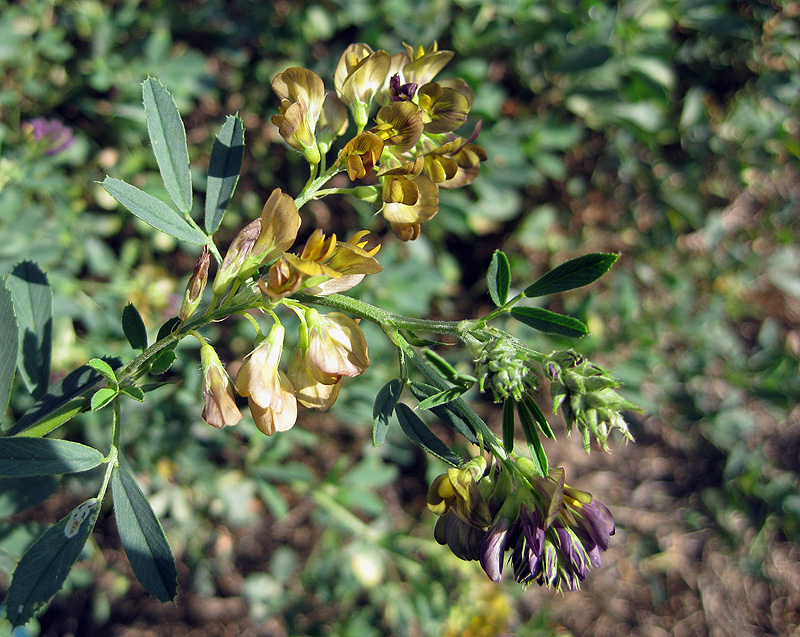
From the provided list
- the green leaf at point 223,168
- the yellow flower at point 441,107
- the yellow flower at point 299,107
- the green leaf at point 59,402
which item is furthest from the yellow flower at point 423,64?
the green leaf at point 59,402

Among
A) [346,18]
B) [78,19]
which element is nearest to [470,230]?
[346,18]

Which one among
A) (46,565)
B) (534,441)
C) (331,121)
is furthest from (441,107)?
(46,565)

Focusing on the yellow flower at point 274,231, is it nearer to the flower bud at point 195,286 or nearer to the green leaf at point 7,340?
the flower bud at point 195,286

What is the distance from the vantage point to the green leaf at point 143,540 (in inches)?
47.8

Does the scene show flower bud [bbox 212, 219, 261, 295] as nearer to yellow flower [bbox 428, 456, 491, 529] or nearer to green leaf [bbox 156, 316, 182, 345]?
green leaf [bbox 156, 316, 182, 345]

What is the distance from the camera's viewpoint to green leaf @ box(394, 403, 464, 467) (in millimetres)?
1212

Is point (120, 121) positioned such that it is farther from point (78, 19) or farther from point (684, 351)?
point (684, 351)

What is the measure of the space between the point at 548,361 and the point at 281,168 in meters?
2.76

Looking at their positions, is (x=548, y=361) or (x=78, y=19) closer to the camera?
(x=548, y=361)

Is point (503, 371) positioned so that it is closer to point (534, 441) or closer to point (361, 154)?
point (534, 441)

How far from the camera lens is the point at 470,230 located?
3.44 meters

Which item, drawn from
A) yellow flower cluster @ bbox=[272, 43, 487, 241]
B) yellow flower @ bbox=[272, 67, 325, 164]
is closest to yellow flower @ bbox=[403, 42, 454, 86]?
yellow flower cluster @ bbox=[272, 43, 487, 241]

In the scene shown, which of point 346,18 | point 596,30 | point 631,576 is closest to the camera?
point 596,30

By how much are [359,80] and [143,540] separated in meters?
1.12
